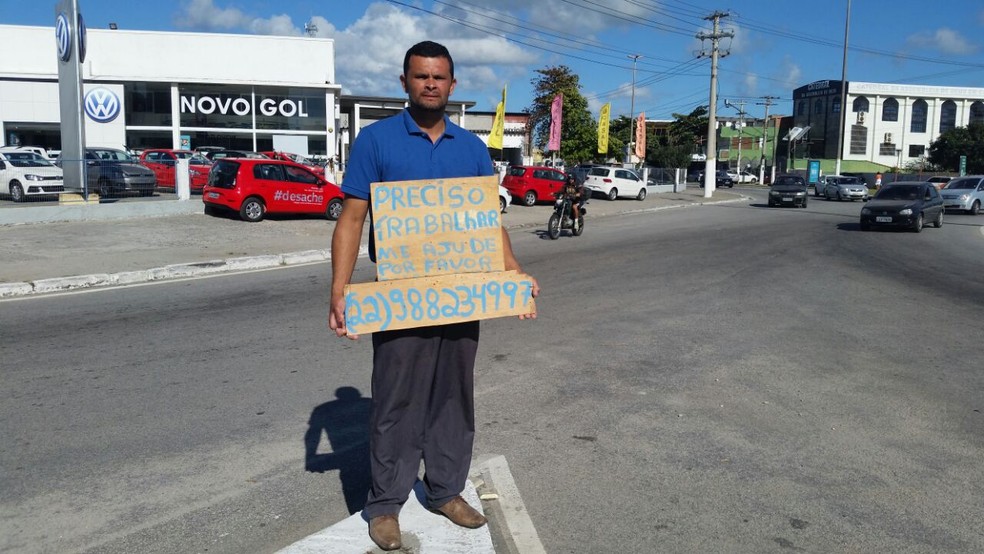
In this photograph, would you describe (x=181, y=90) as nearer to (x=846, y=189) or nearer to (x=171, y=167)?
(x=171, y=167)

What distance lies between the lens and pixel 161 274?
12.0m

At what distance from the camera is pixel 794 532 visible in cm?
374

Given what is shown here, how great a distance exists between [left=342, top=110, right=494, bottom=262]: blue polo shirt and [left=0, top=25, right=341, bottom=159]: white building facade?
41.3 meters

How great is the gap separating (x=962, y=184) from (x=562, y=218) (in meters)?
23.8

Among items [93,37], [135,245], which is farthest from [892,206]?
[93,37]

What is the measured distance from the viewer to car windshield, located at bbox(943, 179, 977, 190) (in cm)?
3309

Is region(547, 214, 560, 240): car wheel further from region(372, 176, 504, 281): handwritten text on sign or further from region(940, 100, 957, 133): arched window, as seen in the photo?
region(940, 100, 957, 133): arched window

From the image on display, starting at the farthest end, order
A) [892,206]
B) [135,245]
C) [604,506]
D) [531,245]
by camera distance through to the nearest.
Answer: [892,206] → [531,245] → [135,245] → [604,506]

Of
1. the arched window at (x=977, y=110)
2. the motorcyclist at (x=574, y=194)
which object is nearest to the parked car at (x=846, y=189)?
the motorcyclist at (x=574, y=194)

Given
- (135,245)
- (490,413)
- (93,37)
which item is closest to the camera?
(490,413)

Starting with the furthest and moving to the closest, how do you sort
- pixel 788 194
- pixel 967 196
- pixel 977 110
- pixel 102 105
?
pixel 977 110, pixel 102 105, pixel 788 194, pixel 967 196

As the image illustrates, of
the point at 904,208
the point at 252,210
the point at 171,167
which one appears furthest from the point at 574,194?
the point at 171,167

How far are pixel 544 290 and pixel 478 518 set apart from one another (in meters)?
7.43

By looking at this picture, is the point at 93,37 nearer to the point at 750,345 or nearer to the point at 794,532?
the point at 750,345
